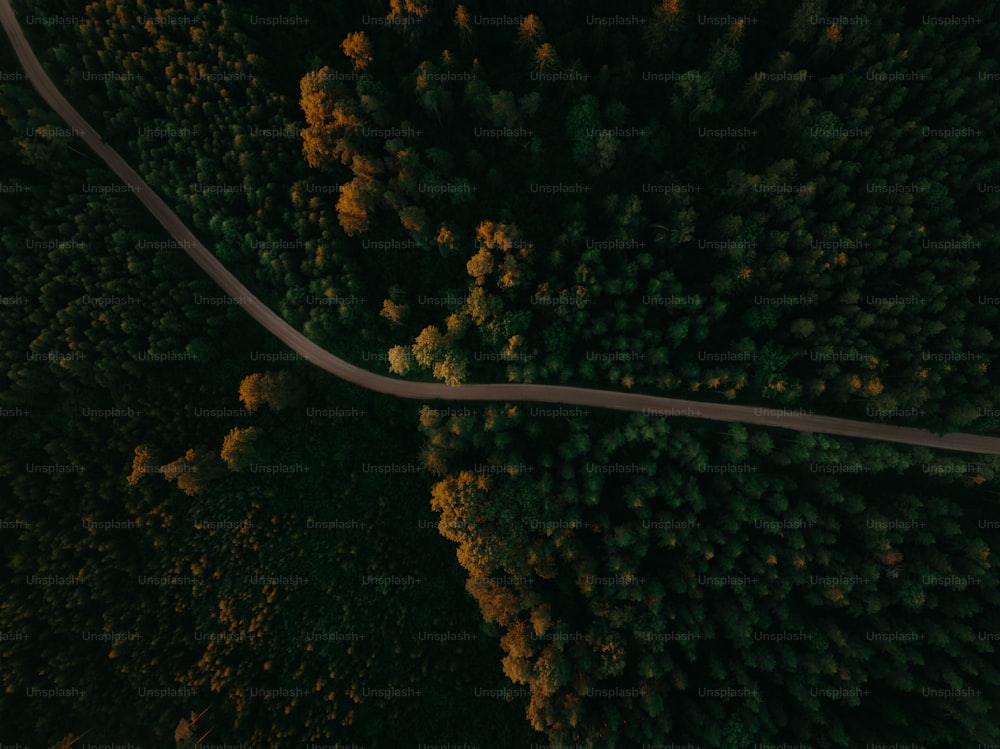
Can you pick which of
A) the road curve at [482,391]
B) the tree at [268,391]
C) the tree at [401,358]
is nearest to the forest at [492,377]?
the tree at [268,391]

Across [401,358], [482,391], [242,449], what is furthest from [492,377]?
[242,449]

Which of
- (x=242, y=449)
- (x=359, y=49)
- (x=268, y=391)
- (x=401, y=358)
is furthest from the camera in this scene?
(x=268, y=391)

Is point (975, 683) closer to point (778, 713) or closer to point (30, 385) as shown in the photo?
point (778, 713)

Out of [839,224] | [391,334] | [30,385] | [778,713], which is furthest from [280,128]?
[778,713]

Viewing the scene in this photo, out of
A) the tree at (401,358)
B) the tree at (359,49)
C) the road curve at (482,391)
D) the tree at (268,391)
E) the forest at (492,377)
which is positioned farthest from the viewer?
the road curve at (482,391)

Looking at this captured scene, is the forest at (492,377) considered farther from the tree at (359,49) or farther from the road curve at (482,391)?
the road curve at (482,391)

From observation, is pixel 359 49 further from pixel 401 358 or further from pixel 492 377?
Result: pixel 492 377
